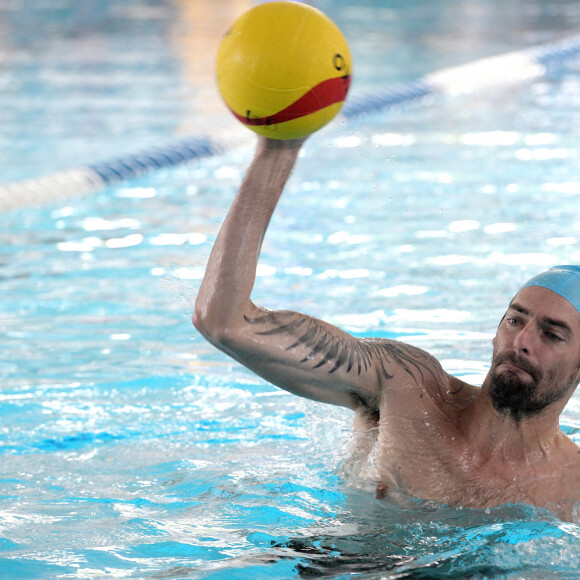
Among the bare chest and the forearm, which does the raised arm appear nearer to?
the forearm

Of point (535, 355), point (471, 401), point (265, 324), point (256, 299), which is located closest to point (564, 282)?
point (535, 355)

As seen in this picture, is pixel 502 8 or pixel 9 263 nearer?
pixel 9 263

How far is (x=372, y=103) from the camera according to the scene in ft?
31.3

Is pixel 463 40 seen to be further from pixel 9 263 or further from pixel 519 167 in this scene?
pixel 9 263

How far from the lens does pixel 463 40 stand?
45.7ft

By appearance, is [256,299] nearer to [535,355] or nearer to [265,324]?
[535,355]

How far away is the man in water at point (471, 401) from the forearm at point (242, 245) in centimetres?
24

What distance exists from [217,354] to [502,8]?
15364mm

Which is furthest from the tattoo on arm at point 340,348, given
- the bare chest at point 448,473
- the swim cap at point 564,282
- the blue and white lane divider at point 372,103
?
the blue and white lane divider at point 372,103

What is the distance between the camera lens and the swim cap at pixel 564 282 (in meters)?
2.58

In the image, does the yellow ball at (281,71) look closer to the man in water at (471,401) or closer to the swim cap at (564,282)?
the man in water at (471,401)

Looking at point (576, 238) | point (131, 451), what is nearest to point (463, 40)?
point (576, 238)

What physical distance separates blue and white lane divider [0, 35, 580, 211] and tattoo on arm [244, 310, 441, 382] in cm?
439

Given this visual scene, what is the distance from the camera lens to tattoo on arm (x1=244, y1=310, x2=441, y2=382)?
2.29m
